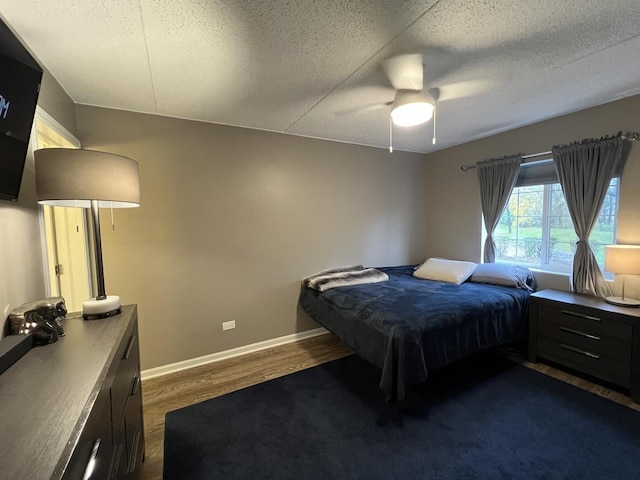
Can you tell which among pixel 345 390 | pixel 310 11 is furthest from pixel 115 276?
pixel 310 11

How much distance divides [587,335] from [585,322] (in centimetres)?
10

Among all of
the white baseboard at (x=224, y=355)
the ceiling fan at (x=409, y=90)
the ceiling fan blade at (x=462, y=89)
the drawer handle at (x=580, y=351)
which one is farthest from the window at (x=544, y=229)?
the white baseboard at (x=224, y=355)

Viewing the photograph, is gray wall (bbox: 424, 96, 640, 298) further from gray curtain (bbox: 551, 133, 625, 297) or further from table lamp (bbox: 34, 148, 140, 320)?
table lamp (bbox: 34, 148, 140, 320)

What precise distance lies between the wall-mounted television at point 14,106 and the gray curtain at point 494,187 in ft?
12.7

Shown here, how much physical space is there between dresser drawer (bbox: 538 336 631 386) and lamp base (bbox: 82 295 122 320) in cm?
337

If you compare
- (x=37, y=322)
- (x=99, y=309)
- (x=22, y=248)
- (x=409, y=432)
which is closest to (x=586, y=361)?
(x=409, y=432)

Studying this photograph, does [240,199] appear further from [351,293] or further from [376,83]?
[376,83]

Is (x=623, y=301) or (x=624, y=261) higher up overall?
(x=624, y=261)

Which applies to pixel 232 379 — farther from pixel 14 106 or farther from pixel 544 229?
pixel 544 229

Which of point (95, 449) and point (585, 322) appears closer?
point (95, 449)

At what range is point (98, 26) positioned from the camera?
4.58ft

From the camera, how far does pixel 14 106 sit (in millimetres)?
1127

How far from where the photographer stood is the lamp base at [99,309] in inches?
56.7

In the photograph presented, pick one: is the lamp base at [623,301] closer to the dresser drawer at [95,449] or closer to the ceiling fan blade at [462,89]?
the ceiling fan blade at [462,89]
